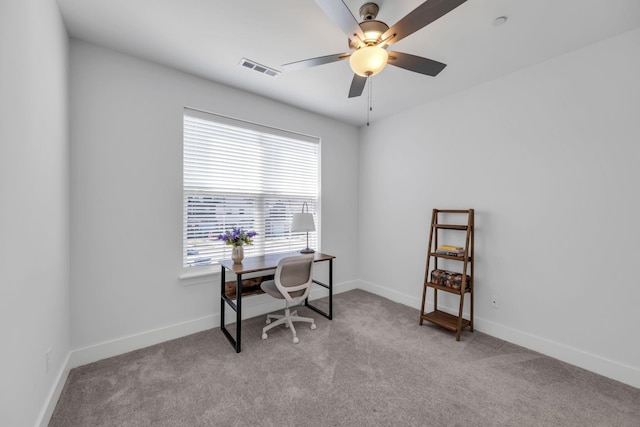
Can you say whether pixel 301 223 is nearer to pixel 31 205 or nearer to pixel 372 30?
pixel 372 30

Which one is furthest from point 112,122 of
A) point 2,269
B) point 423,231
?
point 423,231

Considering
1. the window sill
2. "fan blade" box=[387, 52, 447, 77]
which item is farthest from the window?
"fan blade" box=[387, 52, 447, 77]

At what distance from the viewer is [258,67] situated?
257cm

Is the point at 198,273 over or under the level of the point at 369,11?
under

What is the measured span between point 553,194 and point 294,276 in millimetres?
2562

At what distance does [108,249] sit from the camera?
2.31 m

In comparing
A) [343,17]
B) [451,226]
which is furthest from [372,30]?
[451,226]

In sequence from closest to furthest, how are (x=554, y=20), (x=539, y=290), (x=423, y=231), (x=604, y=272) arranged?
(x=554, y=20) < (x=604, y=272) < (x=539, y=290) < (x=423, y=231)

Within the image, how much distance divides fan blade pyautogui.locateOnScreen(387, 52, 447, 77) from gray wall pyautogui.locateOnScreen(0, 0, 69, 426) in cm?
201

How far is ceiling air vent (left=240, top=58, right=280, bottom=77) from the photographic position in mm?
2471

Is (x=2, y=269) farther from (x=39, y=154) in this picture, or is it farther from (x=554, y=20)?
(x=554, y=20)

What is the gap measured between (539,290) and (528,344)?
54 cm

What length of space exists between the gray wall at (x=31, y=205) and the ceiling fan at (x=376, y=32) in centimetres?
146

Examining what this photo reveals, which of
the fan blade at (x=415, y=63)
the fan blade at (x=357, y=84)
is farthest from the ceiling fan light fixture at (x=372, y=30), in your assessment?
the fan blade at (x=357, y=84)
